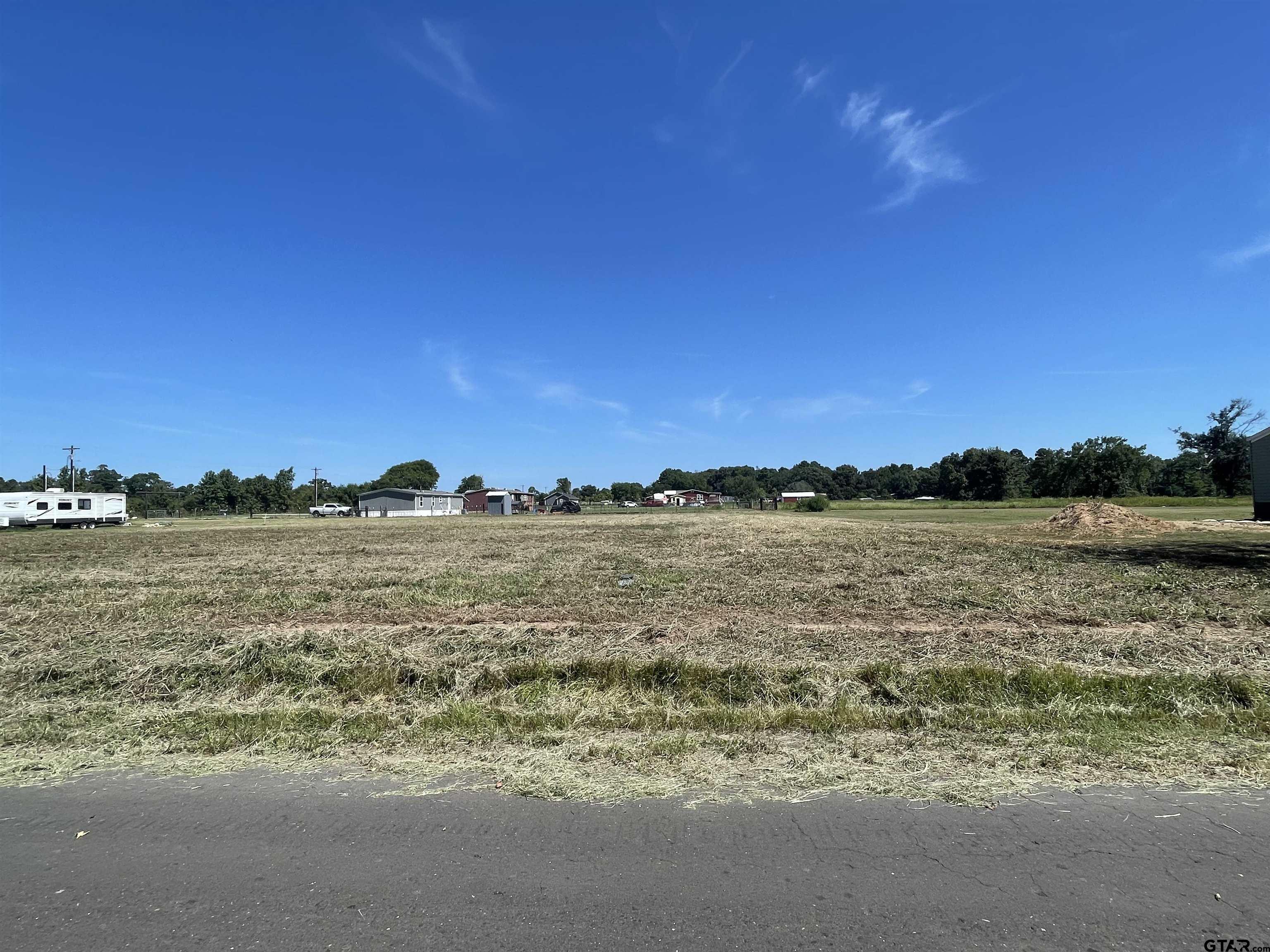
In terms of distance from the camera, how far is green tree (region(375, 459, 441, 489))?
180250 millimetres

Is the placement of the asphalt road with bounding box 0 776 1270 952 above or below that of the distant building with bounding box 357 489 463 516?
below

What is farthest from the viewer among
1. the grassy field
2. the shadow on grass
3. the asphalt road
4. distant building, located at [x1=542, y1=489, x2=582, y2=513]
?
distant building, located at [x1=542, y1=489, x2=582, y2=513]

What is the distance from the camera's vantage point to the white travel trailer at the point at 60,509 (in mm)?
50469

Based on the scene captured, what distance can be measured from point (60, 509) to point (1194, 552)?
6970 centimetres

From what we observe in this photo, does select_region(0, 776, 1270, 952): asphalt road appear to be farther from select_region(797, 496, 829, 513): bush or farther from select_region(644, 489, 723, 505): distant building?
select_region(644, 489, 723, 505): distant building

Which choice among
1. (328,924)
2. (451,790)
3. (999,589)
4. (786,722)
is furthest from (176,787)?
(999,589)

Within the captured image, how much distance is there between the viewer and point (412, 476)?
18512cm

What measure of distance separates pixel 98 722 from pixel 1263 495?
53290 mm

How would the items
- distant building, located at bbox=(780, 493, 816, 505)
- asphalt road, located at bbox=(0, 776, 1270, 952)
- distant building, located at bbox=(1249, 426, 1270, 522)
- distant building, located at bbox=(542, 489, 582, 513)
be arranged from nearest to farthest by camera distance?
asphalt road, located at bbox=(0, 776, 1270, 952) → distant building, located at bbox=(1249, 426, 1270, 522) → distant building, located at bbox=(542, 489, 582, 513) → distant building, located at bbox=(780, 493, 816, 505)

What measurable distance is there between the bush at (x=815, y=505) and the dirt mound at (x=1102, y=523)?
46411mm

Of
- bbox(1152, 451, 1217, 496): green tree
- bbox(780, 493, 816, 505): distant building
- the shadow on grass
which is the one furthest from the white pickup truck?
bbox(1152, 451, 1217, 496): green tree

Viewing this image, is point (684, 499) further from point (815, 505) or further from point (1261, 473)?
point (1261, 473)

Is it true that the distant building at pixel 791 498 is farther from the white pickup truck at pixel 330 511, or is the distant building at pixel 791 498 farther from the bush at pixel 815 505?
the white pickup truck at pixel 330 511

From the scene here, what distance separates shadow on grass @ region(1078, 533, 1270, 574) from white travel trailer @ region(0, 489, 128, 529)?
65.7 m
